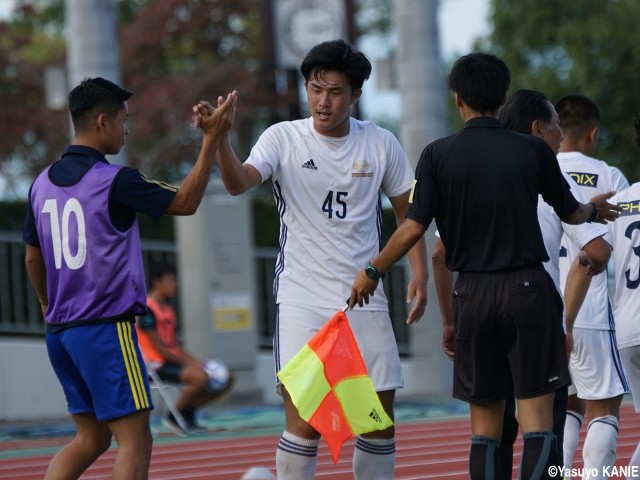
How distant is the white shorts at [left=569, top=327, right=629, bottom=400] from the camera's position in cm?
724

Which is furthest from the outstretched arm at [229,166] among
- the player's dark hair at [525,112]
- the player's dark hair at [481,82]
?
the player's dark hair at [525,112]

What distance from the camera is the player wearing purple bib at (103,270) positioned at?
601 cm

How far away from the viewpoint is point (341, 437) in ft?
20.3

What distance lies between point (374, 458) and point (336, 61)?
1.79 metres

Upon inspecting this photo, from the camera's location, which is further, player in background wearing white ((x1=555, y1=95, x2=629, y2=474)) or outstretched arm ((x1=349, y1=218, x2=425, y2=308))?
player in background wearing white ((x1=555, y1=95, x2=629, y2=474))

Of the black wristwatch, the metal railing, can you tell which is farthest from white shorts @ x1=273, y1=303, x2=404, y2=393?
the metal railing

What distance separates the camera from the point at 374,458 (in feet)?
21.2

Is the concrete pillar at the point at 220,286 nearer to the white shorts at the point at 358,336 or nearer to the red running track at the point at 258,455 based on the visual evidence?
the red running track at the point at 258,455

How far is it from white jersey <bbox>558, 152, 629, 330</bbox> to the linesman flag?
1.60 metres

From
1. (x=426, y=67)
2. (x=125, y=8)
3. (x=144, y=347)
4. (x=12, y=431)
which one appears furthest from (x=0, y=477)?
(x=125, y=8)

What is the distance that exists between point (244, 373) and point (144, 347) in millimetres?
3296

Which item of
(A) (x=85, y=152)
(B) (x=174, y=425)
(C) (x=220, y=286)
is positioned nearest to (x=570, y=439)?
(A) (x=85, y=152)

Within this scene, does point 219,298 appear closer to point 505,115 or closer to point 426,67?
point 426,67

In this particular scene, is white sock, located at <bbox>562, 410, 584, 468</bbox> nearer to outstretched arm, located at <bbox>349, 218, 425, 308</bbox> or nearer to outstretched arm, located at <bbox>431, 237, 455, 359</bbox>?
outstretched arm, located at <bbox>431, 237, 455, 359</bbox>
